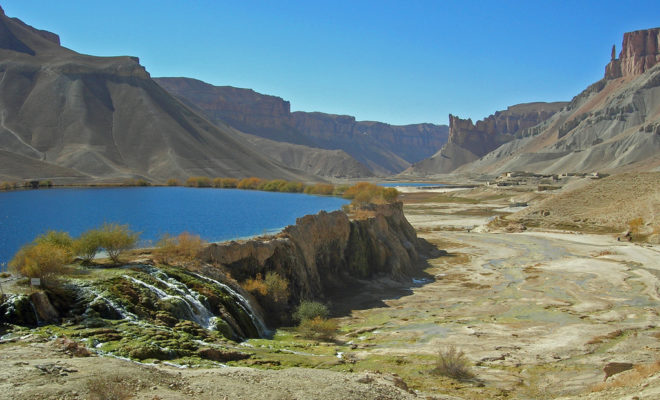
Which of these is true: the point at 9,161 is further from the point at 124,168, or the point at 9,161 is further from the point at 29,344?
the point at 29,344

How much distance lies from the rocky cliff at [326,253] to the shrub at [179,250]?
29.1 inches

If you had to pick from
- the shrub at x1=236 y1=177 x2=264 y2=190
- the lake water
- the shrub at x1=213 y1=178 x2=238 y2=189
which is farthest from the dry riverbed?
the shrub at x1=213 y1=178 x2=238 y2=189

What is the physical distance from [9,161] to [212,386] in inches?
4185

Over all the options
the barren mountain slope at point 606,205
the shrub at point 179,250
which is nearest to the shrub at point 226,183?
the barren mountain slope at point 606,205

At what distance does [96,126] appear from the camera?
133500mm

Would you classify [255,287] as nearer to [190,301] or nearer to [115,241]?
[190,301]

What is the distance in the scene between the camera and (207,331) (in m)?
16.6

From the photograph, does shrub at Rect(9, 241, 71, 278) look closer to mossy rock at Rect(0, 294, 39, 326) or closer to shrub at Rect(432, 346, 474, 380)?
mossy rock at Rect(0, 294, 39, 326)

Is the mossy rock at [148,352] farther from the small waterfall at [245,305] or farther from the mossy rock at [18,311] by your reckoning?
the small waterfall at [245,305]

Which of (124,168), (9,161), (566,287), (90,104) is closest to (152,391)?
(566,287)

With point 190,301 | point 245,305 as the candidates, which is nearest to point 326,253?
point 245,305

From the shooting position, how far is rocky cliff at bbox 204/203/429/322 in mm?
25453

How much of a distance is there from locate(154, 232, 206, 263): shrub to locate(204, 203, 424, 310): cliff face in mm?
719

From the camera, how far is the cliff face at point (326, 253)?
25.5 meters
